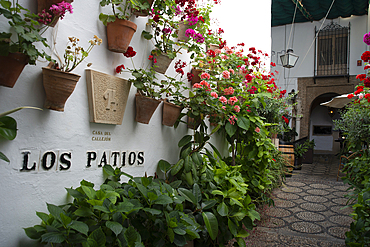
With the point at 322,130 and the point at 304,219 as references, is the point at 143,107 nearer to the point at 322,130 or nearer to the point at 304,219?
the point at 304,219

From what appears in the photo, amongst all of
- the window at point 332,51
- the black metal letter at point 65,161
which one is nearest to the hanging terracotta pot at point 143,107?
the black metal letter at point 65,161

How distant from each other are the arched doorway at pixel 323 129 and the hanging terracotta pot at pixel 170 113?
1289 cm

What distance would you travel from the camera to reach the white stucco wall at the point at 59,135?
1.07m

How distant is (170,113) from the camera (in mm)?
2016

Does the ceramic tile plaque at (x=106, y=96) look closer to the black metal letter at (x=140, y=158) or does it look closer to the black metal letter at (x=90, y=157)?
the black metal letter at (x=90, y=157)

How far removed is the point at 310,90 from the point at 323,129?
315cm

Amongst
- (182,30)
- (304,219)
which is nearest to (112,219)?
(182,30)

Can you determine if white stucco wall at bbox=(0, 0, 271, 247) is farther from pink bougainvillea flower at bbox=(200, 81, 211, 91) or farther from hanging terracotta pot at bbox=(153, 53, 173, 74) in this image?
pink bougainvillea flower at bbox=(200, 81, 211, 91)

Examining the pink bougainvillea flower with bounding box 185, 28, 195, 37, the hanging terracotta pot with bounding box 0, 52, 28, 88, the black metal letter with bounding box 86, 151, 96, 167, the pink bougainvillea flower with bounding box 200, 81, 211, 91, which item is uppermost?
the pink bougainvillea flower with bounding box 185, 28, 195, 37

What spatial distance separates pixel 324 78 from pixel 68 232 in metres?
12.9

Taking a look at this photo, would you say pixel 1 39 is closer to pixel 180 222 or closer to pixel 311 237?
pixel 180 222

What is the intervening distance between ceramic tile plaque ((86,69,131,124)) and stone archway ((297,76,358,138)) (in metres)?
11.4

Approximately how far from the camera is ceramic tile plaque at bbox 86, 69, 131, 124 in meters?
1.41

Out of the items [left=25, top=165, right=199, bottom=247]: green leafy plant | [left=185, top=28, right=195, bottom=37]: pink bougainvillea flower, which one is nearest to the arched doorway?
[left=185, top=28, right=195, bottom=37]: pink bougainvillea flower
